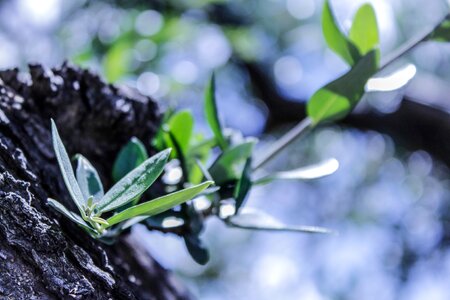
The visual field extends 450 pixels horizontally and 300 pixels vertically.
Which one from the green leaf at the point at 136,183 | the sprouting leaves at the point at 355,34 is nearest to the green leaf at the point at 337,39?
the sprouting leaves at the point at 355,34

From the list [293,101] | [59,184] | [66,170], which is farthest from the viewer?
[293,101]

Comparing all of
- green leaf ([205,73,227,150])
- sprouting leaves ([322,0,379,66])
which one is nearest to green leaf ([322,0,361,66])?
sprouting leaves ([322,0,379,66])

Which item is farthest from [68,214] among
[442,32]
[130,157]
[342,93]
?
[442,32]

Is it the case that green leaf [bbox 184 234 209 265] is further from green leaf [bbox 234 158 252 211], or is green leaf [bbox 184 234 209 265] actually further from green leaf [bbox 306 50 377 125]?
green leaf [bbox 306 50 377 125]

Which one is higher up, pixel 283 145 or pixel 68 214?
pixel 68 214

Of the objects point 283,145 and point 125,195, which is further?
point 283,145

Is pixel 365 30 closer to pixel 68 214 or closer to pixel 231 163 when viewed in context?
pixel 231 163
